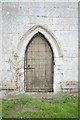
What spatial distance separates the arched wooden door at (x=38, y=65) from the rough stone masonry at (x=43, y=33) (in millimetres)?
205

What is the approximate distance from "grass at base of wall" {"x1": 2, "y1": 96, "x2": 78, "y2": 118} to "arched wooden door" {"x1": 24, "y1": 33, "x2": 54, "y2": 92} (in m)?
0.82

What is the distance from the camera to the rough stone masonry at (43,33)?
10.0 meters

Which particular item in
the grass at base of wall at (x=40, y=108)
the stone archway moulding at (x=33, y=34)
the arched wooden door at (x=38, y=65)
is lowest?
the grass at base of wall at (x=40, y=108)

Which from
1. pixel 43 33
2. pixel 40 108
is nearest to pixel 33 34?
pixel 43 33

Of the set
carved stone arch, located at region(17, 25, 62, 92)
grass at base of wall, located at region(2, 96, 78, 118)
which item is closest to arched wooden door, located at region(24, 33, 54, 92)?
carved stone arch, located at region(17, 25, 62, 92)

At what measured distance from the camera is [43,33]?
1009 cm

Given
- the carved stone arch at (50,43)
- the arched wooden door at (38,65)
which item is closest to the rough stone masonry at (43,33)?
the carved stone arch at (50,43)

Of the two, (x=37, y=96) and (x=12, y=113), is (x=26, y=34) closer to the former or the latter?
(x=37, y=96)

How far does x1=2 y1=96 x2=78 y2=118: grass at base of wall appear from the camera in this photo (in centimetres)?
818

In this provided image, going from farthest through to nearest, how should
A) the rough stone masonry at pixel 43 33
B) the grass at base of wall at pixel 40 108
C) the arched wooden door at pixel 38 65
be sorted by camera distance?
the arched wooden door at pixel 38 65 < the rough stone masonry at pixel 43 33 < the grass at base of wall at pixel 40 108

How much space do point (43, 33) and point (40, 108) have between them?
2366mm

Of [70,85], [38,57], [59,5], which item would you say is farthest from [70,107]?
[59,5]

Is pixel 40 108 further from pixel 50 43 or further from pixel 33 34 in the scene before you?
pixel 33 34

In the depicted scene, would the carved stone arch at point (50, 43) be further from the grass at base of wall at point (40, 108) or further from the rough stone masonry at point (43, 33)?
the grass at base of wall at point (40, 108)
